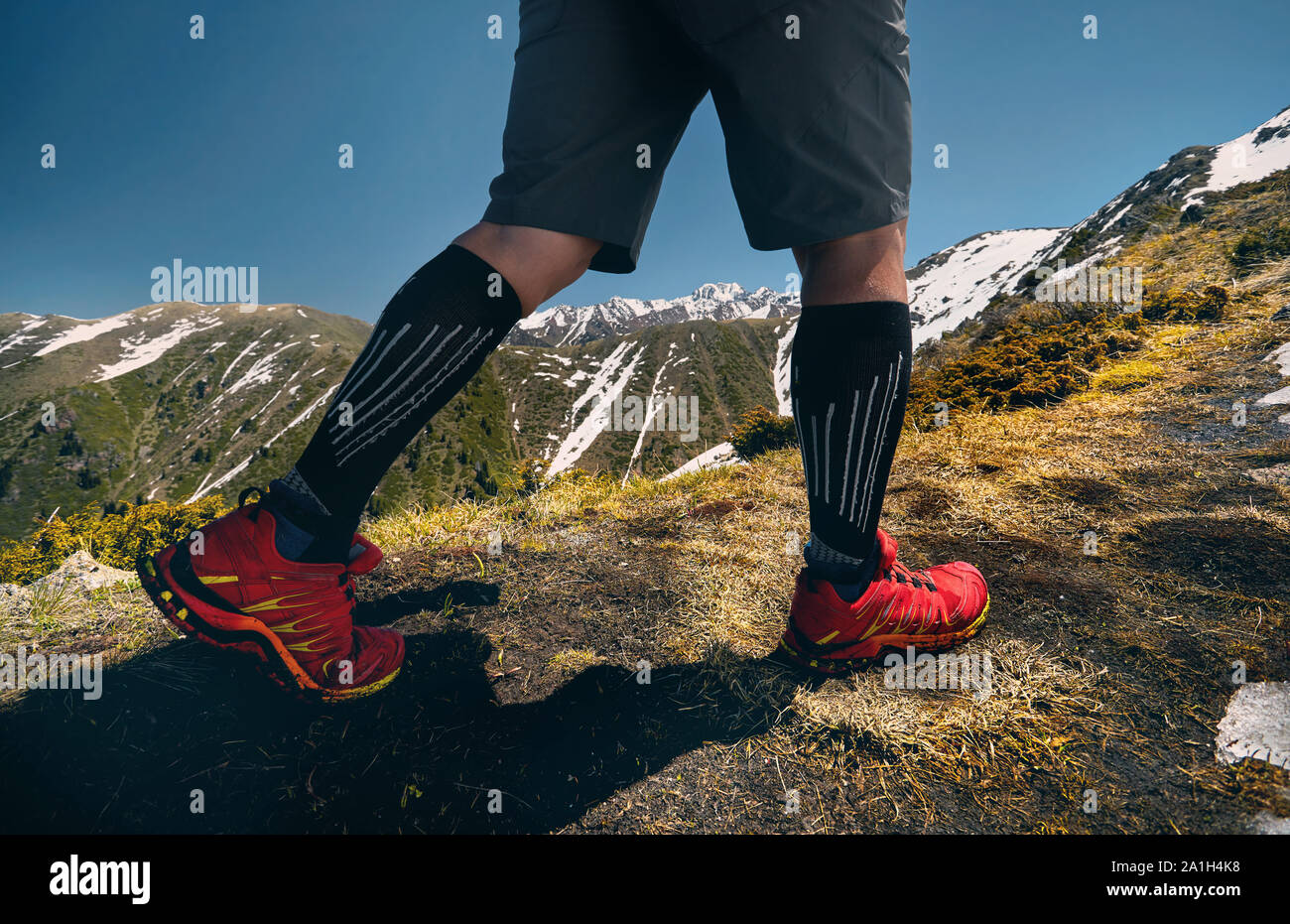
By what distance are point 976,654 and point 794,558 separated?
90cm

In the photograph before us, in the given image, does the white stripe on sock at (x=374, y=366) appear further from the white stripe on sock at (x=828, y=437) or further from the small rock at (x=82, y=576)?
the small rock at (x=82, y=576)

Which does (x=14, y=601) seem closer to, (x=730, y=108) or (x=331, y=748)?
(x=331, y=748)

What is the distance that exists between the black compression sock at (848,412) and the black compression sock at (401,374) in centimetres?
90

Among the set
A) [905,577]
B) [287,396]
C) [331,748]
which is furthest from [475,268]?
[287,396]

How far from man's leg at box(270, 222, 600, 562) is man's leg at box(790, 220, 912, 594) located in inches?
30.0

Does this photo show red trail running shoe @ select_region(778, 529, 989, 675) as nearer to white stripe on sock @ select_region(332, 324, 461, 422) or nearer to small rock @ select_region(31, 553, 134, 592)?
white stripe on sock @ select_region(332, 324, 461, 422)

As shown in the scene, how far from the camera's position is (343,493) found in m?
1.42

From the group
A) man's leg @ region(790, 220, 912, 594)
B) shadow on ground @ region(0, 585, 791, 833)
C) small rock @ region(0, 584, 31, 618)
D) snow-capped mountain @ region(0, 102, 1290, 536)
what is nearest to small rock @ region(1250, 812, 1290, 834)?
man's leg @ region(790, 220, 912, 594)

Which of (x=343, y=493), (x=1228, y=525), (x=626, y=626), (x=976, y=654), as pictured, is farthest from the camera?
(x=1228, y=525)

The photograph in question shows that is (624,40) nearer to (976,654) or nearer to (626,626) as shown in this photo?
(626,626)

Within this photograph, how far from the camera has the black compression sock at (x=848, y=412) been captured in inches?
59.0

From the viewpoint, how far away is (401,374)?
54.3 inches

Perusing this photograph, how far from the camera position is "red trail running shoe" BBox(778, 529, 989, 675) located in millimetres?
1642
